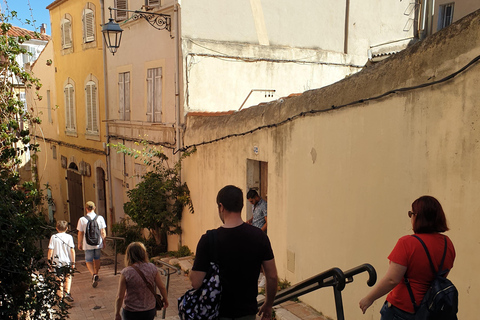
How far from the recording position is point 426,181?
13.1 feet

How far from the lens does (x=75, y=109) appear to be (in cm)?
1684

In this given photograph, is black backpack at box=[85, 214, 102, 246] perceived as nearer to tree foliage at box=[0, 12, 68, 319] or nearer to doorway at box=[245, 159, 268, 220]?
doorway at box=[245, 159, 268, 220]

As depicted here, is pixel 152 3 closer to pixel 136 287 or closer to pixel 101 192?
pixel 101 192

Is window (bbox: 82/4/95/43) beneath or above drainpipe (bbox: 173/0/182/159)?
above

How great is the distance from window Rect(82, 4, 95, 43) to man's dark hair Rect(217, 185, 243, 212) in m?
13.0

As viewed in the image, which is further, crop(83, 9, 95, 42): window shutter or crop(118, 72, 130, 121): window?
crop(83, 9, 95, 42): window shutter

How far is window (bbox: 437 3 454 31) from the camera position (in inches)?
580

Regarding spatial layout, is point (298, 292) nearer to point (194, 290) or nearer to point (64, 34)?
point (194, 290)

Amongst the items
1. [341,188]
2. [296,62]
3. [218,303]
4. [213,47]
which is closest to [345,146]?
[341,188]

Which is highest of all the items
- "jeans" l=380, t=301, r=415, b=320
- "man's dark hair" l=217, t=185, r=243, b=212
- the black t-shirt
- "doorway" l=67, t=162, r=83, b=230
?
"man's dark hair" l=217, t=185, r=243, b=212

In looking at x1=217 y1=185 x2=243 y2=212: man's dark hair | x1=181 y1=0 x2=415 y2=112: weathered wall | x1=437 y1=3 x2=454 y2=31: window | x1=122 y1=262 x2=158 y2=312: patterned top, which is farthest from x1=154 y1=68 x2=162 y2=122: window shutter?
x1=437 y1=3 x2=454 y2=31: window

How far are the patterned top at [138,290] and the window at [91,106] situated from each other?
11.4m

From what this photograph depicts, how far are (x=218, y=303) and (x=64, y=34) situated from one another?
53.8 feet

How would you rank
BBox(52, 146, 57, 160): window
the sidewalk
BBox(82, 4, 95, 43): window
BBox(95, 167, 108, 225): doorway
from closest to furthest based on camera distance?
the sidewalk
BBox(82, 4, 95, 43): window
BBox(95, 167, 108, 225): doorway
BBox(52, 146, 57, 160): window
